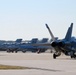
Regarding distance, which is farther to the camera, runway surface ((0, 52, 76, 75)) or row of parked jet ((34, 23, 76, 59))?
row of parked jet ((34, 23, 76, 59))

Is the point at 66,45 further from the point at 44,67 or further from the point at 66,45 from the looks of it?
the point at 44,67

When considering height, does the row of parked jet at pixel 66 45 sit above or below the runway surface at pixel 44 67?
above

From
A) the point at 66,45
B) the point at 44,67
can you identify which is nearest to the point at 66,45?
the point at 66,45

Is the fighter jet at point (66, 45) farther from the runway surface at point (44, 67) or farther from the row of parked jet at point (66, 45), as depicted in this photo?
the runway surface at point (44, 67)

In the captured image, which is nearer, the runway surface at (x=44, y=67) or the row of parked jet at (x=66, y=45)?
the runway surface at (x=44, y=67)

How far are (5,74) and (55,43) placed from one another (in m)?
36.1

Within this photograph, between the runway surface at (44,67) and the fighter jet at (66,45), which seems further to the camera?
the fighter jet at (66,45)

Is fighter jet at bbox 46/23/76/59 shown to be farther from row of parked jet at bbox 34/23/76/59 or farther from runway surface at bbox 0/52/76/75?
runway surface at bbox 0/52/76/75

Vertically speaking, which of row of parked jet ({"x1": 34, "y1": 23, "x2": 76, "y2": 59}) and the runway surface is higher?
row of parked jet ({"x1": 34, "y1": 23, "x2": 76, "y2": 59})

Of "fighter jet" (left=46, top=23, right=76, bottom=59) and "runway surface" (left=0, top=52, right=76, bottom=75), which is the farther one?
"fighter jet" (left=46, top=23, right=76, bottom=59)

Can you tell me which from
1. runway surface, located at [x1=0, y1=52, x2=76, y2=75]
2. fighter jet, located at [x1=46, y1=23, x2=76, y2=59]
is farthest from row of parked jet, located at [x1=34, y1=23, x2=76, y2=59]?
runway surface, located at [x1=0, y1=52, x2=76, y2=75]

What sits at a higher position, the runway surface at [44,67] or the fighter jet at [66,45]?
the fighter jet at [66,45]

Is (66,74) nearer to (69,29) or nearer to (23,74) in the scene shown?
(23,74)

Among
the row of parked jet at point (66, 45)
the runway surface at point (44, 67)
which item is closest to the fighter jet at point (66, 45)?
the row of parked jet at point (66, 45)
